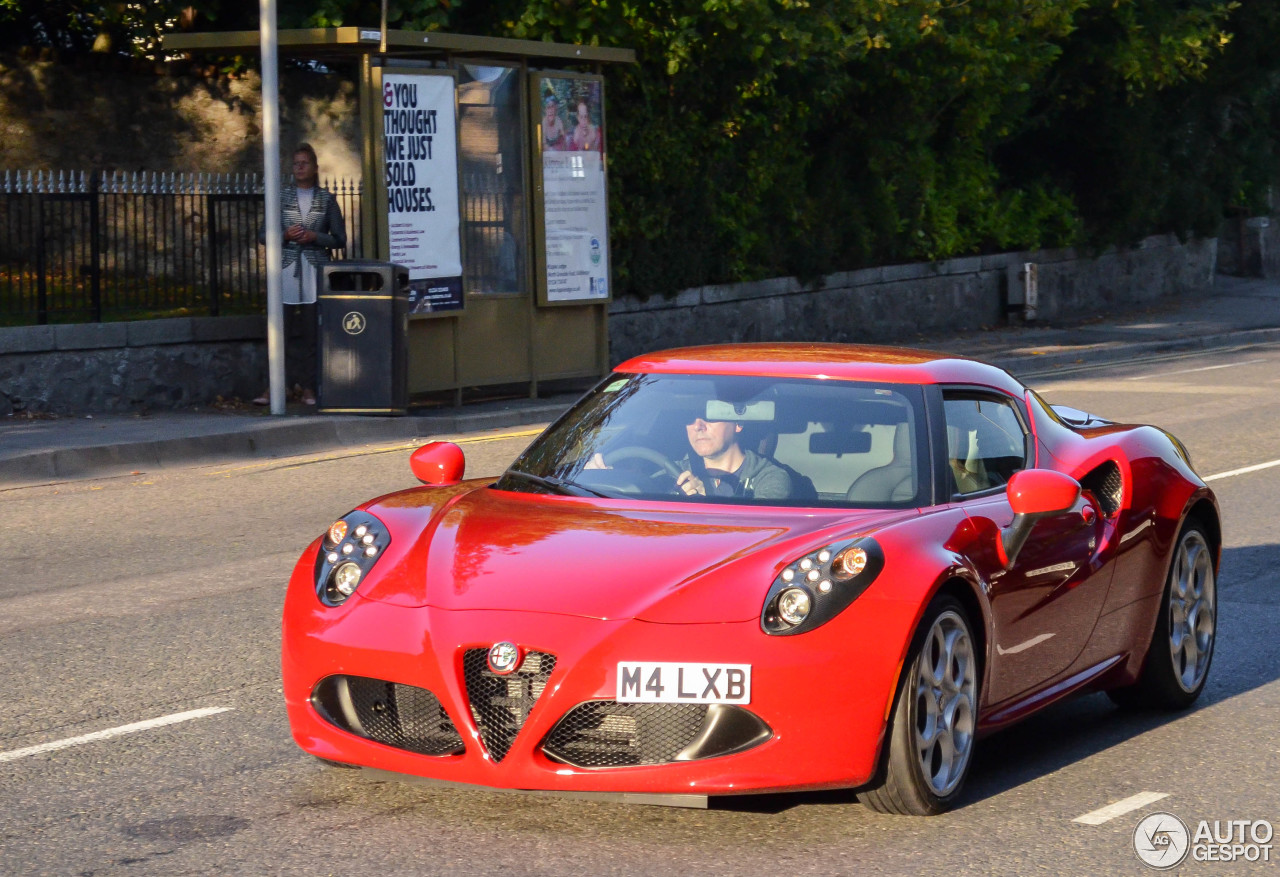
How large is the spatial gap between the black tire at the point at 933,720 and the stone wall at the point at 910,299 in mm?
16541

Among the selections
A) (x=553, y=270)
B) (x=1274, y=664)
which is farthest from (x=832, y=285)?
(x=1274, y=664)

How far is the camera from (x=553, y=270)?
18.9 meters

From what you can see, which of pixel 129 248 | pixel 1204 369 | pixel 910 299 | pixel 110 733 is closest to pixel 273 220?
pixel 129 248

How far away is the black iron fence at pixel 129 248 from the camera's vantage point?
1554cm

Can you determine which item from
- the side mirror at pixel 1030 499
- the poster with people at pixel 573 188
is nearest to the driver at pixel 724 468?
the side mirror at pixel 1030 499

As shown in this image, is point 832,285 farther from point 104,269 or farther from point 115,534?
point 115,534

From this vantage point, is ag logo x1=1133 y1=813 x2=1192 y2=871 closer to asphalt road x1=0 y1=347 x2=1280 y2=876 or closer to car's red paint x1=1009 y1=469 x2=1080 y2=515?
asphalt road x1=0 y1=347 x2=1280 y2=876

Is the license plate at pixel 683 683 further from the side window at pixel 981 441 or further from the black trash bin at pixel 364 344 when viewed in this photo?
the black trash bin at pixel 364 344

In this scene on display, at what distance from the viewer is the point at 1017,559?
5434 mm

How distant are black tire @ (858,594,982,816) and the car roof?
40.8 inches

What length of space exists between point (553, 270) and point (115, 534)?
9.03 meters

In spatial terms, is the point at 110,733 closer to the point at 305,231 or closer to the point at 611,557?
the point at 611,557

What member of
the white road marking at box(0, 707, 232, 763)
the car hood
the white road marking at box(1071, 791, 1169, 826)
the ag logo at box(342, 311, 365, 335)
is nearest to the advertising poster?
the ag logo at box(342, 311, 365, 335)

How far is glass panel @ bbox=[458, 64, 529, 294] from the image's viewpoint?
17859 mm
